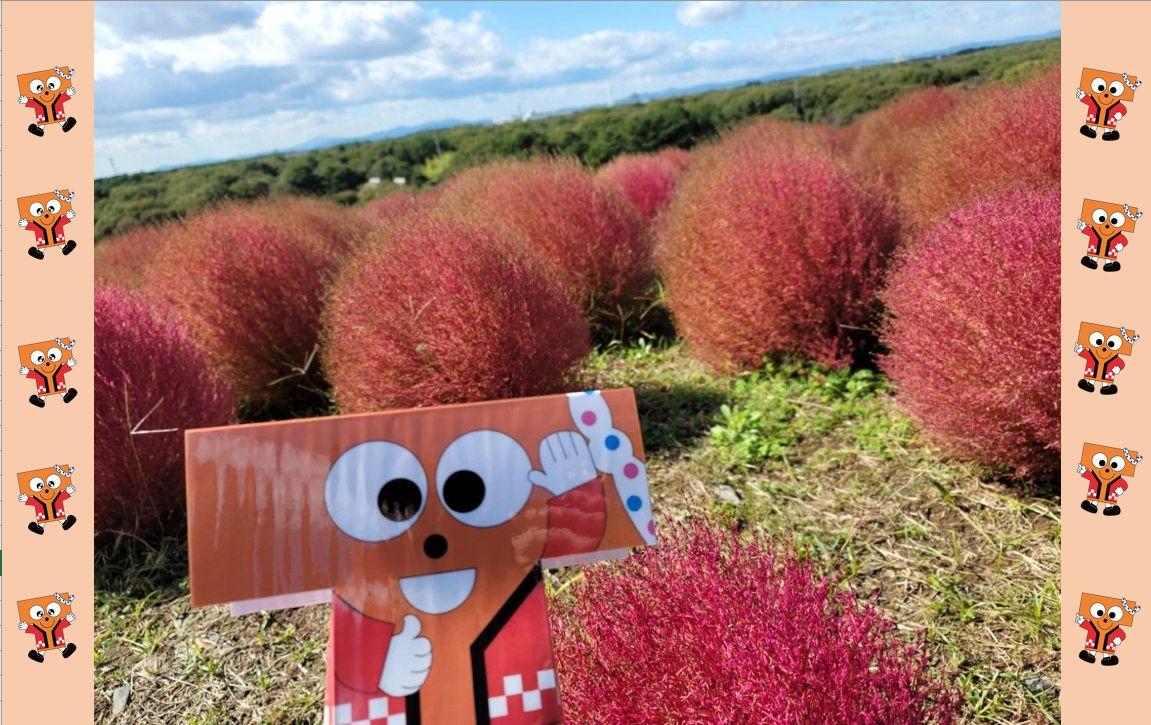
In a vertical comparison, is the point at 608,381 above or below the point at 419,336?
below

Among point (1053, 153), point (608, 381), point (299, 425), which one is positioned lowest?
point (608, 381)

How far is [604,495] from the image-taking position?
120cm

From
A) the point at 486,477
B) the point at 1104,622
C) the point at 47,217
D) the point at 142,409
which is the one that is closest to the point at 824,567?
the point at 1104,622

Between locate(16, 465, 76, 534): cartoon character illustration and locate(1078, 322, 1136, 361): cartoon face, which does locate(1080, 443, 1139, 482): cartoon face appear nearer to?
locate(1078, 322, 1136, 361): cartoon face

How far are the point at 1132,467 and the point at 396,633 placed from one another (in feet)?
5.97

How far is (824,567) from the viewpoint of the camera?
2.47 m

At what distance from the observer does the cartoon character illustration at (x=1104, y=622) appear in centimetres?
174

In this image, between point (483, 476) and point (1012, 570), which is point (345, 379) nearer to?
point (483, 476)

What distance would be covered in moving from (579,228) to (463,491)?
3.82m

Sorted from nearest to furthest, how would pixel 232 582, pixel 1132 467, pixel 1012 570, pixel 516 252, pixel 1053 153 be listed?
1. pixel 232 582
2. pixel 1132 467
3. pixel 1012 570
4. pixel 516 252
5. pixel 1053 153

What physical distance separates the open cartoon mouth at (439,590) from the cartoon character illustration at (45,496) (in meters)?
0.83

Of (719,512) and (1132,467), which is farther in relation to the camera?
(719,512)

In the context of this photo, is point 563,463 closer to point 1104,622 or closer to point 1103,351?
point 1104,622

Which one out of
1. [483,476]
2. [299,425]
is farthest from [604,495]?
[299,425]
